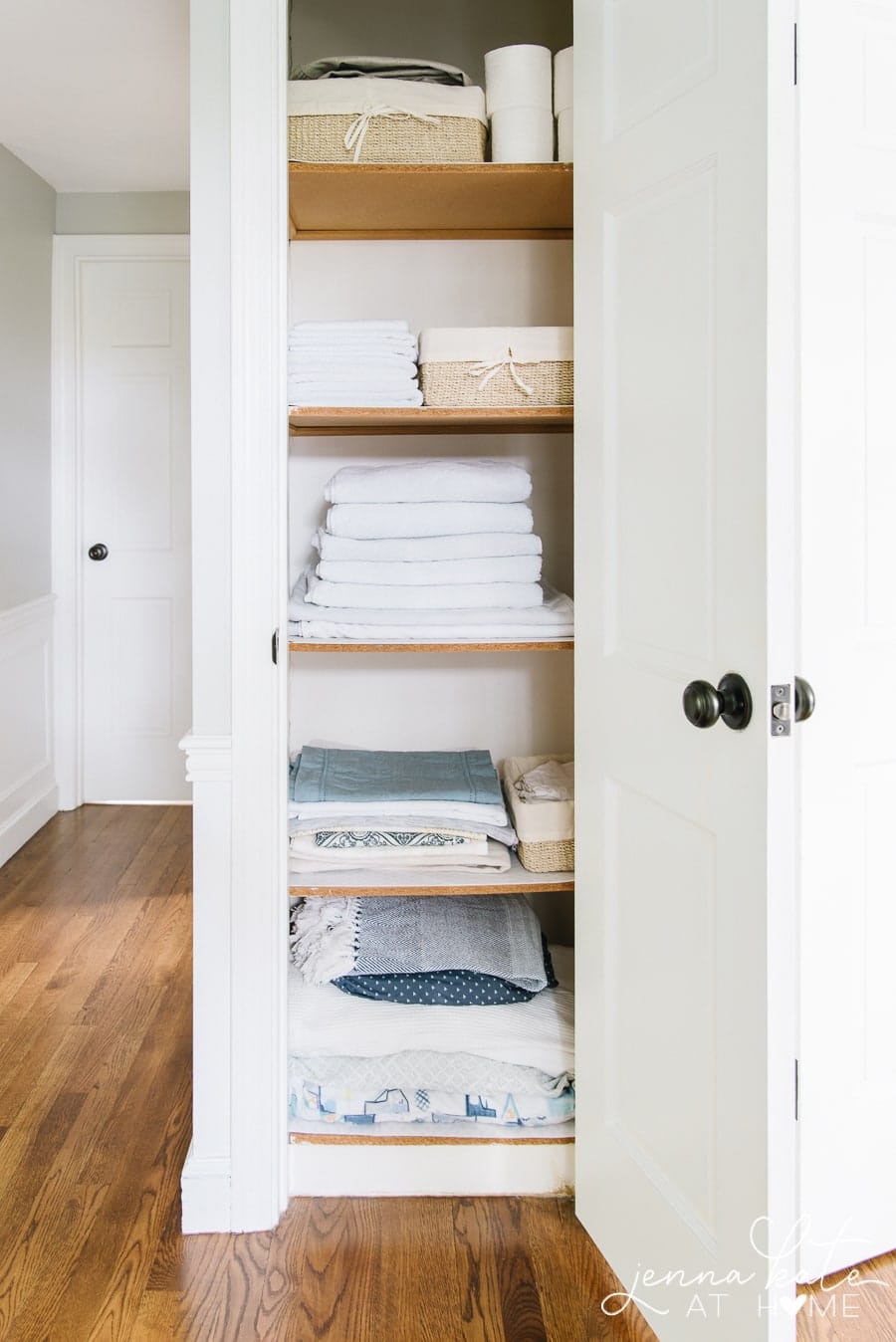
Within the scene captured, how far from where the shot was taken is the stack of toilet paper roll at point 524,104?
1.81 m

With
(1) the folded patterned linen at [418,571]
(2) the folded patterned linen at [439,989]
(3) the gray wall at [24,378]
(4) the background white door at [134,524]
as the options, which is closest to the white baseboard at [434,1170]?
(2) the folded patterned linen at [439,989]

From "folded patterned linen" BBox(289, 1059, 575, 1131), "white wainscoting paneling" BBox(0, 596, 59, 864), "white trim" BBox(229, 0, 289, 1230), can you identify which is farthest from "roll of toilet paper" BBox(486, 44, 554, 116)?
"white wainscoting paneling" BBox(0, 596, 59, 864)

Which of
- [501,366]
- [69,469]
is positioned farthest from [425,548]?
[69,469]

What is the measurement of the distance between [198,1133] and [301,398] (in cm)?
124

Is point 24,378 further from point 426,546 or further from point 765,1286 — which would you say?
point 765,1286

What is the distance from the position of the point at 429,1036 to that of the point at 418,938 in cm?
20

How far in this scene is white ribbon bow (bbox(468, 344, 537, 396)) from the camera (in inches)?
71.7

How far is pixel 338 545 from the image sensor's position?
191 cm

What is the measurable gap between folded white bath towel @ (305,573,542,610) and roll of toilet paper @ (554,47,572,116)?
Result: 813 millimetres

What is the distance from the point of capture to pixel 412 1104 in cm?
189

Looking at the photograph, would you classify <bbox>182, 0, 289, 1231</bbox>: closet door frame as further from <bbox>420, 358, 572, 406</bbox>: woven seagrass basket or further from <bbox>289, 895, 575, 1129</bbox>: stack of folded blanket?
<bbox>420, 358, 572, 406</bbox>: woven seagrass basket
